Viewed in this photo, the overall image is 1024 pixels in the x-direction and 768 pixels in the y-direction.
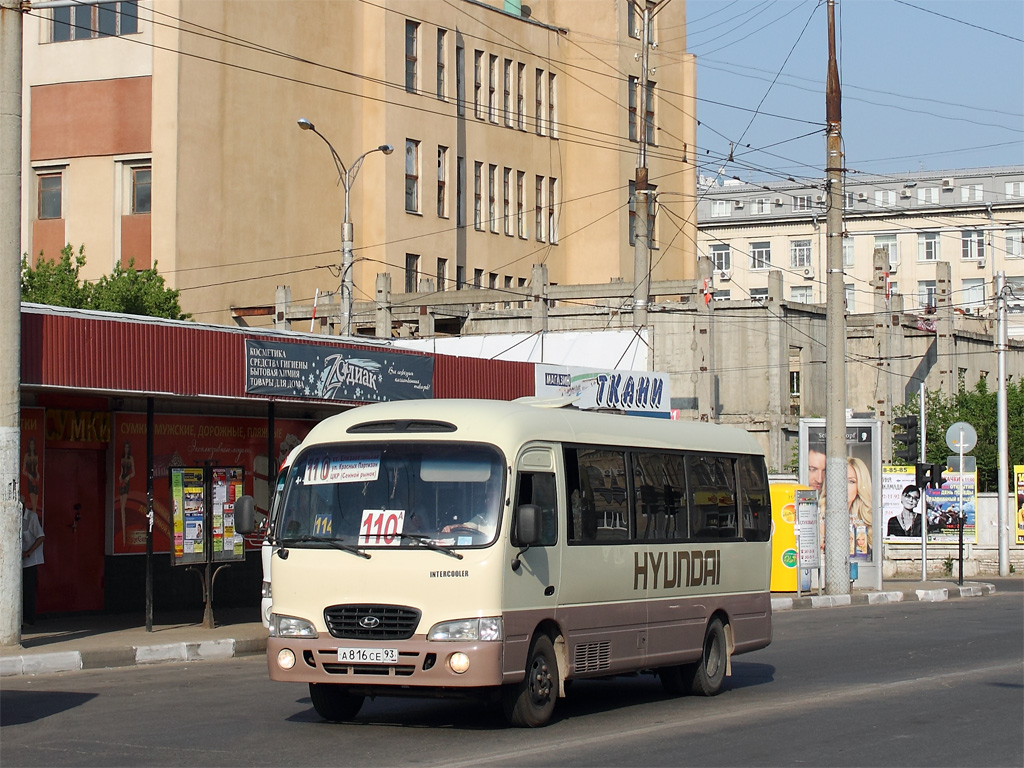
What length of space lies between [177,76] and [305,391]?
86.5 ft

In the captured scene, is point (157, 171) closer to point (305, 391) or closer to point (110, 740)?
point (305, 391)

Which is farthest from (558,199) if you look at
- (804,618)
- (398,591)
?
(398,591)

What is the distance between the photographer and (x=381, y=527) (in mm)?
10781

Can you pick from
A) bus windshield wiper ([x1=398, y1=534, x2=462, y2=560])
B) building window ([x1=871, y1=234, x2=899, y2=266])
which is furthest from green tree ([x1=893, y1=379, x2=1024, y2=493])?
building window ([x1=871, y1=234, x2=899, y2=266])

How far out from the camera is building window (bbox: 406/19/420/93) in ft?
171

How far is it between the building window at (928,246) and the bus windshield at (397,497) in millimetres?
95927

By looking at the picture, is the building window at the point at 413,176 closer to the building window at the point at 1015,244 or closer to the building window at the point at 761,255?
the building window at the point at 761,255

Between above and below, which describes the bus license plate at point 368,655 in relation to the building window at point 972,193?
below

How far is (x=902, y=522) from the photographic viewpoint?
128 feet

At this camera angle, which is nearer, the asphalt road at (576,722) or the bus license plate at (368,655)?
the asphalt road at (576,722)

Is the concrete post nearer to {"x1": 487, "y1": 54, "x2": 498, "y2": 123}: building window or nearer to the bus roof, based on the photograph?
{"x1": 487, "y1": 54, "x2": 498, "y2": 123}: building window

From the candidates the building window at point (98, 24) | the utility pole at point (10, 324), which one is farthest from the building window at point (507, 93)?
the utility pole at point (10, 324)

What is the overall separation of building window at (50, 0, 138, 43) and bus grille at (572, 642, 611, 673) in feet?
118

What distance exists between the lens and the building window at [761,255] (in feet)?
353
